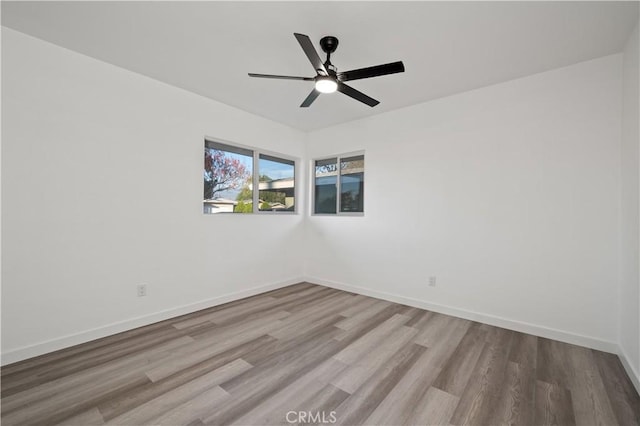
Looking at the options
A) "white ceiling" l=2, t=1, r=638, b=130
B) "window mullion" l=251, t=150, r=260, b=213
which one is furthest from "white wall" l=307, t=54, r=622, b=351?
"window mullion" l=251, t=150, r=260, b=213

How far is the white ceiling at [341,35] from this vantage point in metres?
1.94

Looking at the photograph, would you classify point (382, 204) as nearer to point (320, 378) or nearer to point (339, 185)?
point (339, 185)

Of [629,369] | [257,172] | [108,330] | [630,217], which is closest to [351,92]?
[257,172]

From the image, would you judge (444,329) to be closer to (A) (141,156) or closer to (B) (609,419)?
(B) (609,419)

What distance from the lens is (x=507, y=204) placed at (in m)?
2.93

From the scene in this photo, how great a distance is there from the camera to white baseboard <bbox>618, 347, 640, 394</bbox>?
190cm

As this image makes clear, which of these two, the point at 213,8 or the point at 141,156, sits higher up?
the point at 213,8

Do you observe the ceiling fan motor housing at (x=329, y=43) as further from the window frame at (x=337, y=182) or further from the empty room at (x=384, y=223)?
the window frame at (x=337, y=182)

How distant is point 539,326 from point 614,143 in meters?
1.83

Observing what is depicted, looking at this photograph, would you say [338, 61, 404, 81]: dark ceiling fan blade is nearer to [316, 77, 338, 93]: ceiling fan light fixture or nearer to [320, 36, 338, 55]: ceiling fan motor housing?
[316, 77, 338, 93]: ceiling fan light fixture

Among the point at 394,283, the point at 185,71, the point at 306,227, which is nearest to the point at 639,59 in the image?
the point at 394,283

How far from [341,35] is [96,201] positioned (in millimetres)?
2655

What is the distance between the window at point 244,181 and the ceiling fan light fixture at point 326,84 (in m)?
1.91

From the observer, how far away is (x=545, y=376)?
2068 mm
